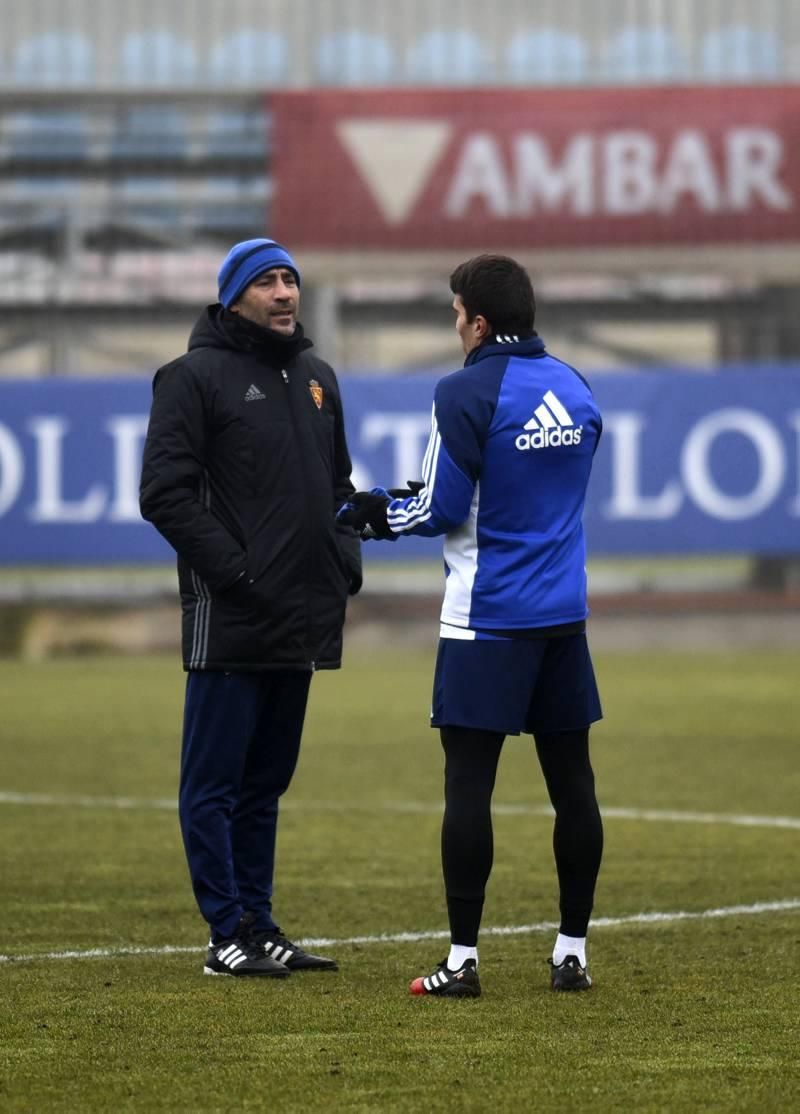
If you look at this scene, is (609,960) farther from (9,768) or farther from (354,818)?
(9,768)

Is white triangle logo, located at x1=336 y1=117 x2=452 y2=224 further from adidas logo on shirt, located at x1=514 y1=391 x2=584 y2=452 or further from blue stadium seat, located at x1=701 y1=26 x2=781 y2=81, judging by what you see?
adidas logo on shirt, located at x1=514 y1=391 x2=584 y2=452

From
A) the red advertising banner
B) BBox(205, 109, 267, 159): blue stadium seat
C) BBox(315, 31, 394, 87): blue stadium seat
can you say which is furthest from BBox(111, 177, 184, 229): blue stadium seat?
the red advertising banner

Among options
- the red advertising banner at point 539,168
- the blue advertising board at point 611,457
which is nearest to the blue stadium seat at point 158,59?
the red advertising banner at point 539,168

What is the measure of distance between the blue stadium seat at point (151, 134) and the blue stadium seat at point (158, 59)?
46cm

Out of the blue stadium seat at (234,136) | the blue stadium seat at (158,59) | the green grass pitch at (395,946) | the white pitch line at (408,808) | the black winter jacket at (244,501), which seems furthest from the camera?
the blue stadium seat at (158,59)

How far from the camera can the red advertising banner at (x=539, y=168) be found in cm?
2283

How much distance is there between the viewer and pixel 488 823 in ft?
18.1

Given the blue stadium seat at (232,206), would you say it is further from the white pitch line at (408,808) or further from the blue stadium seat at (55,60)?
the white pitch line at (408,808)

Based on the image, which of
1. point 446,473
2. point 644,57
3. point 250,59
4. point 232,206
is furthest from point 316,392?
point 250,59

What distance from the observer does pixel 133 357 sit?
78.0ft

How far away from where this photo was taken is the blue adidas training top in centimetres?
545

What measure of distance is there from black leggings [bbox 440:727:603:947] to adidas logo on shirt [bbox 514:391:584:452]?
2.34ft

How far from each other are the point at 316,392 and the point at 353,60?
19.7 m

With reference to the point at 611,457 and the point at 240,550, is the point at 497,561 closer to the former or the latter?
the point at 240,550
